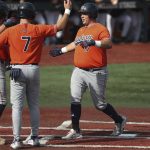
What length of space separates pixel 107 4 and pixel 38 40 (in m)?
14.3

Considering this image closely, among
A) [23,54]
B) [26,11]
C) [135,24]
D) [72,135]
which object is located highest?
[26,11]

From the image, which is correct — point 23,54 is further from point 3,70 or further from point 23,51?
point 3,70

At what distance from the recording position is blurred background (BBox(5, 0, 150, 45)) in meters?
22.2

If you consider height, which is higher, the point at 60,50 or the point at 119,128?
the point at 60,50

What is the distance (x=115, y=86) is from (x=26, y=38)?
22.3 feet

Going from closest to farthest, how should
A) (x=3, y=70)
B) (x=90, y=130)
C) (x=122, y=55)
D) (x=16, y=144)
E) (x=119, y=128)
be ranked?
(x=16, y=144), (x=3, y=70), (x=119, y=128), (x=90, y=130), (x=122, y=55)

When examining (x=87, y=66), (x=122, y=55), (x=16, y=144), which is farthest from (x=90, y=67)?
(x=122, y=55)

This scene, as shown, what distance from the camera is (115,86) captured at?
48.5 ft

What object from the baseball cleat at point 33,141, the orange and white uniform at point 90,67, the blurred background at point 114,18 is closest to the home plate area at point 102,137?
the baseball cleat at point 33,141

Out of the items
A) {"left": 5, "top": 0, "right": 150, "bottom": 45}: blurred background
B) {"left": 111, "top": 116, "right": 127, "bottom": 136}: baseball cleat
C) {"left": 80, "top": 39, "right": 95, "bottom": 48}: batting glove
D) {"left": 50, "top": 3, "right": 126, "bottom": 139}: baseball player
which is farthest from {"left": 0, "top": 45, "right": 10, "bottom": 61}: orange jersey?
{"left": 5, "top": 0, "right": 150, "bottom": 45}: blurred background

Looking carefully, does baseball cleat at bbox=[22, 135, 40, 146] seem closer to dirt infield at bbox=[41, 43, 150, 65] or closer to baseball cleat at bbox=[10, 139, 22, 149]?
baseball cleat at bbox=[10, 139, 22, 149]

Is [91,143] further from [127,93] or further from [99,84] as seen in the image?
[127,93]

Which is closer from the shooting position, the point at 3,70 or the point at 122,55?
the point at 3,70

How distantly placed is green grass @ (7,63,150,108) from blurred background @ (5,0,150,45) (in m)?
4.43
